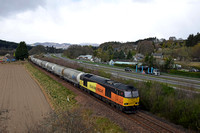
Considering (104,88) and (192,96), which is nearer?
(192,96)

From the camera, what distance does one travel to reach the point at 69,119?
9.59 metres

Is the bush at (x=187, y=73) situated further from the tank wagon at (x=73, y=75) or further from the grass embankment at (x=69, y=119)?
the grass embankment at (x=69, y=119)

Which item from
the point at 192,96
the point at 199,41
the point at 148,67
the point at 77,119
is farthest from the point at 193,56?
the point at 77,119

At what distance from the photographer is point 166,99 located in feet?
58.7

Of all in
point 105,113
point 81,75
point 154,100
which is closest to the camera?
point 105,113

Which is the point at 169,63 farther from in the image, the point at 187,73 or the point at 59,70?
the point at 59,70

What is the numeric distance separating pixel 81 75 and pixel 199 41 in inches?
3423

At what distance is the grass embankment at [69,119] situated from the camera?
9617 millimetres

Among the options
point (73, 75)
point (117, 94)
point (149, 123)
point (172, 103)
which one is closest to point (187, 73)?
point (172, 103)

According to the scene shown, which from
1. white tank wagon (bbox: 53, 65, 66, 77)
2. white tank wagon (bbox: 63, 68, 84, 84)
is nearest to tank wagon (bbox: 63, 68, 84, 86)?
white tank wagon (bbox: 63, 68, 84, 84)

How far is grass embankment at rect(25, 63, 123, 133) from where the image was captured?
9.62 m

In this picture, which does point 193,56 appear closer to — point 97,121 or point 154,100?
point 154,100

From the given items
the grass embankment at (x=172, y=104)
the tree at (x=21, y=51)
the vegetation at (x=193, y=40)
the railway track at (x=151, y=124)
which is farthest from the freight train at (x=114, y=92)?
the vegetation at (x=193, y=40)

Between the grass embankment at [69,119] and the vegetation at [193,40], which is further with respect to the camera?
the vegetation at [193,40]
